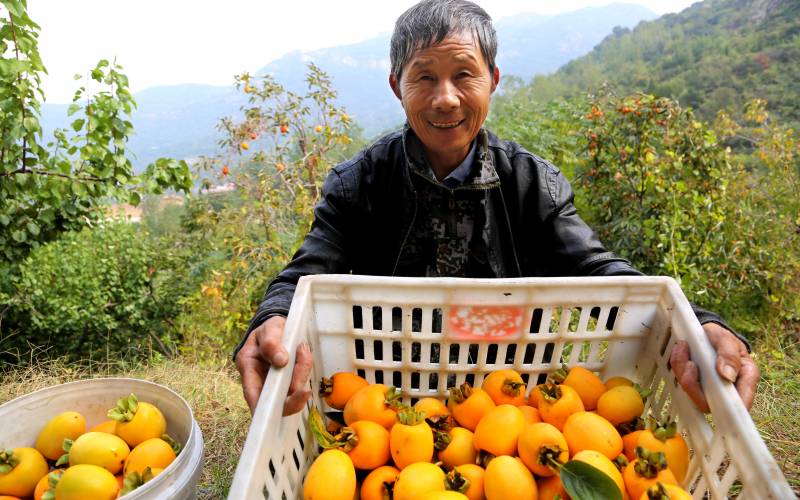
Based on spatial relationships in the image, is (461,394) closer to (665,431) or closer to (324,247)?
(665,431)

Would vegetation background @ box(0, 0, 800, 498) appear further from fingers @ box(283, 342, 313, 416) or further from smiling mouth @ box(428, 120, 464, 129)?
smiling mouth @ box(428, 120, 464, 129)

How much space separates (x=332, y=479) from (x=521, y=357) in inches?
21.6

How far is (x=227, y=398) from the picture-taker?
2652mm

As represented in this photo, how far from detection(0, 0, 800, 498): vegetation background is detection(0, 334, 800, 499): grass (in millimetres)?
12

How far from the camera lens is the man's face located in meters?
1.32

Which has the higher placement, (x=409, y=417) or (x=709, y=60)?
(x=409, y=417)

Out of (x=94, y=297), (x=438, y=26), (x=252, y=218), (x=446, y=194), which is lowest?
(x=94, y=297)

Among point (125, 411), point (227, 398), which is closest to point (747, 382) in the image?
point (125, 411)

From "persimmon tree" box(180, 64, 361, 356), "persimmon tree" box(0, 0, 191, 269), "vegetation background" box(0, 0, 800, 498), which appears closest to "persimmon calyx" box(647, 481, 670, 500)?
"vegetation background" box(0, 0, 800, 498)

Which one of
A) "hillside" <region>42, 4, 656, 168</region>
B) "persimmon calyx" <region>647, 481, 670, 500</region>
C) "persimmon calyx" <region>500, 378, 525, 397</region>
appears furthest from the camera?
"hillside" <region>42, 4, 656, 168</region>

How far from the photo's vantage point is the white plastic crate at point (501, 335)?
916mm

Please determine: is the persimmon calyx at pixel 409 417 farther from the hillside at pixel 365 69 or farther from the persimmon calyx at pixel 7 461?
the hillside at pixel 365 69

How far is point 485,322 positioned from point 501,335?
0.05 meters

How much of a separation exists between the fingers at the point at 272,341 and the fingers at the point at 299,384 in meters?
0.05
